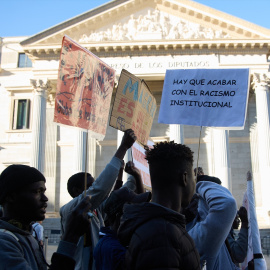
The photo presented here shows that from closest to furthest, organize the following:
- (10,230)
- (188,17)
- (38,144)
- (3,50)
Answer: (10,230), (38,144), (188,17), (3,50)

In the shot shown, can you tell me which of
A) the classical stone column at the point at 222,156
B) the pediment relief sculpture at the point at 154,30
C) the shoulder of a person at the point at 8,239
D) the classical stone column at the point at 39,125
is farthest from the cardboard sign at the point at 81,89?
the pediment relief sculpture at the point at 154,30

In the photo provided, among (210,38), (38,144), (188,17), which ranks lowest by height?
(38,144)

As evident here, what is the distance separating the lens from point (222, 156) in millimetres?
25484

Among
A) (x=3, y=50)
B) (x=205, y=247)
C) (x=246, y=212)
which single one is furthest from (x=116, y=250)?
(x=3, y=50)

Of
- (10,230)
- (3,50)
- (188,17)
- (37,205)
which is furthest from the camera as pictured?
(3,50)

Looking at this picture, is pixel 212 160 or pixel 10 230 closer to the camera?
pixel 10 230

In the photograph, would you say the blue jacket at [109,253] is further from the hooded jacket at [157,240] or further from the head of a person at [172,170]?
the head of a person at [172,170]

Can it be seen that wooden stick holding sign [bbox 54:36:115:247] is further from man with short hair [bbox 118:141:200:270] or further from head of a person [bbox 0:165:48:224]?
man with short hair [bbox 118:141:200:270]

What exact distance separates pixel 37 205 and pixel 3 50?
1234 inches

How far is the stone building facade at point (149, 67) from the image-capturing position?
1038 inches

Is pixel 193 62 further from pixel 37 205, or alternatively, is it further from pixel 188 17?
pixel 37 205

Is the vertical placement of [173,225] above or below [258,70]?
below

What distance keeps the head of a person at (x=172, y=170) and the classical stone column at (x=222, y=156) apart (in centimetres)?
2277

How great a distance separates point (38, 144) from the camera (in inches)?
1027
